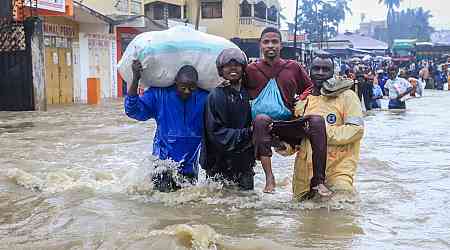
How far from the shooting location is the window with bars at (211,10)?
141 ft

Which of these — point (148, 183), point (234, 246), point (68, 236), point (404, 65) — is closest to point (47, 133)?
point (148, 183)

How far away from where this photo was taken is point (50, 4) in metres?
18.2

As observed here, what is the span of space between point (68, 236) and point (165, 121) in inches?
47.2

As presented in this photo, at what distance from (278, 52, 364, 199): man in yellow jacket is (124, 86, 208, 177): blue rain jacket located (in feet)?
2.50

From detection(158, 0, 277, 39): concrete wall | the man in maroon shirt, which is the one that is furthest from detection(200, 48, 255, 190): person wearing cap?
detection(158, 0, 277, 39): concrete wall

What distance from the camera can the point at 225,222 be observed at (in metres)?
5.34

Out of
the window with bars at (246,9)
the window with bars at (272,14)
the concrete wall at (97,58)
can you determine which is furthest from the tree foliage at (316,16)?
the concrete wall at (97,58)

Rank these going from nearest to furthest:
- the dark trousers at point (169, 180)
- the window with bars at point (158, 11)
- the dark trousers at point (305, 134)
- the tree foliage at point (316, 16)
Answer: the dark trousers at point (305, 134)
the dark trousers at point (169, 180)
the window with bars at point (158, 11)
the tree foliage at point (316, 16)

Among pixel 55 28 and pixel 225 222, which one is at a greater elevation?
pixel 55 28

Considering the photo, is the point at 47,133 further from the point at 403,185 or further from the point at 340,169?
A: the point at 340,169

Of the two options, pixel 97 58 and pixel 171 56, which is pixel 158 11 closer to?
pixel 97 58

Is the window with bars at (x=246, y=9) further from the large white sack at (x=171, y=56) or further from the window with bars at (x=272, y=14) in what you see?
the large white sack at (x=171, y=56)

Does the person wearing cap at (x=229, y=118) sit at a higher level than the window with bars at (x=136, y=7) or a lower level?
lower

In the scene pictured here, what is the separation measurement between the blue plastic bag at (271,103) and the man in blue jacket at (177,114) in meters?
0.50
